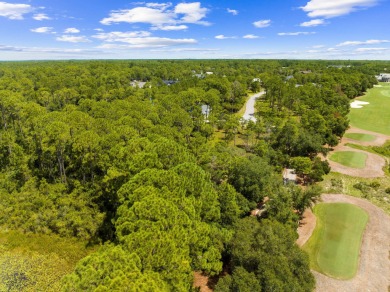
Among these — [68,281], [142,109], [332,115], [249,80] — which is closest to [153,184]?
[68,281]

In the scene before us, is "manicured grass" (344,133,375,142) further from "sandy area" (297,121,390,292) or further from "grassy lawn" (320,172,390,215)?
"sandy area" (297,121,390,292)

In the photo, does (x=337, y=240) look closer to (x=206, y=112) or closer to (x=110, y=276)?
(x=110, y=276)

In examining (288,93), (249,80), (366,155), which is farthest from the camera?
(249,80)

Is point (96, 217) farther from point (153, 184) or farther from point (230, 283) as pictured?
point (230, 283)

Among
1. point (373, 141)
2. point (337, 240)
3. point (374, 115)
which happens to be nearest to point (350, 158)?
point (373, 141)

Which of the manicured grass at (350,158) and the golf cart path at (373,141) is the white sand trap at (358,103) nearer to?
the golf cart path at (373,141)

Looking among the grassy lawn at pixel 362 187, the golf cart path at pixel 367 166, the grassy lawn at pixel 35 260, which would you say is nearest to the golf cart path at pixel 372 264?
the grassy lawn at pixel 362 187
